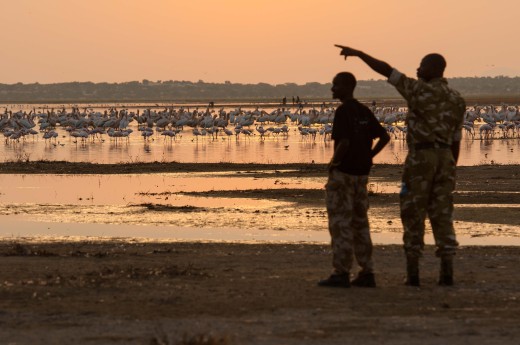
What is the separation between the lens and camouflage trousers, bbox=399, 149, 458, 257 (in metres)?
9.51

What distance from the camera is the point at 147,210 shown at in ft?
61.0

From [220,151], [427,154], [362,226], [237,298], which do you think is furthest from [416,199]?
[220,151]

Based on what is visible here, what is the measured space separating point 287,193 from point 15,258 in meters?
10.2

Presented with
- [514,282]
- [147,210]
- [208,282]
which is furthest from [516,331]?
[147,210]

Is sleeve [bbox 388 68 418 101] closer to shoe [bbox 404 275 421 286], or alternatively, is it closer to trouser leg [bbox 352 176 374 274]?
trouser leg [bbox 352 176 374 274]

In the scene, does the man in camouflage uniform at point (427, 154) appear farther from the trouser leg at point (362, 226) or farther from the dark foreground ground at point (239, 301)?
the dark foreground ground at point (239, 301)

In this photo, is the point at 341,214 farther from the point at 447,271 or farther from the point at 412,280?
the point at 447,271

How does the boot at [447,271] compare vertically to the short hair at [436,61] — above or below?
below

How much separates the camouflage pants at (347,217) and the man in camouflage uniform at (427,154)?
13.8 inches

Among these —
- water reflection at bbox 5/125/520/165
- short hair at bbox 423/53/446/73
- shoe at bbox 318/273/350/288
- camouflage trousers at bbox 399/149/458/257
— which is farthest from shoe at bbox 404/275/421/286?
water reflection at bbox 5/125/520/165

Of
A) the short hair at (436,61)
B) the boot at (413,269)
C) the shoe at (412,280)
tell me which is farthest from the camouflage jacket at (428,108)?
the shoe at (412,280)

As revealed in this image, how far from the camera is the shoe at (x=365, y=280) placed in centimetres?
971

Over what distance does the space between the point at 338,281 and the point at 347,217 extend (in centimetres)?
54

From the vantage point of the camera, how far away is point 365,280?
973 cm
